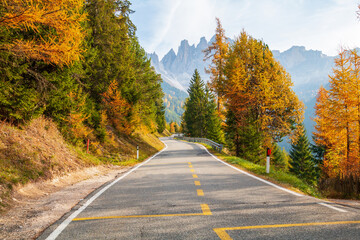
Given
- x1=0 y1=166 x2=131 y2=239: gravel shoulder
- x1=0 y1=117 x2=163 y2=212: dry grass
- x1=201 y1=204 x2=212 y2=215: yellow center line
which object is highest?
x1=0 y1=117 x2=163 y2=212: dry grass

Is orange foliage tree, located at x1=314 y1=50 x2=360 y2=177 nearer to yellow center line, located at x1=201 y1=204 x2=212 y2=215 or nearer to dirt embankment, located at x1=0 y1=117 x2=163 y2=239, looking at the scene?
yellow center line, located at x1=201 y1=204 x2=212 y2=215

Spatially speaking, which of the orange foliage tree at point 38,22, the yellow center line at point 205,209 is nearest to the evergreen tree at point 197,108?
the orange foliage tree at point 38,22

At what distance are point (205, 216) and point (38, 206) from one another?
3.72 m

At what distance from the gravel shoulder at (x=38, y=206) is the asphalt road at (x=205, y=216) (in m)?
0.27

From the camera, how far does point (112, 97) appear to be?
60.3 ft

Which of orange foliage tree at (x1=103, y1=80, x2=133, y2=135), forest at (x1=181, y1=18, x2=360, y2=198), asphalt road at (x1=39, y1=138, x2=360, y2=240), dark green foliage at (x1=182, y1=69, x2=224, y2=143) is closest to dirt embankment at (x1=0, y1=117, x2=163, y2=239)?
asphalt road at (x1=39, y1=138, x2=360, y2=240)

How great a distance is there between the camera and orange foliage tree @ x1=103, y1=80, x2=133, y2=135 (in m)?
18.2

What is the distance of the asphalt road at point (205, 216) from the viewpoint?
3.21 m

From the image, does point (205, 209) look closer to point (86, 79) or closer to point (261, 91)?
point (86, 79)

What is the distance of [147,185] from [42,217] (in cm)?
322

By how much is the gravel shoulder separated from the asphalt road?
0.89ft

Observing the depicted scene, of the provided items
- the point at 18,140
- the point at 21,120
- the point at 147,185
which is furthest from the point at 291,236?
the point at 21,120

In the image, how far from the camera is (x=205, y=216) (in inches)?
156

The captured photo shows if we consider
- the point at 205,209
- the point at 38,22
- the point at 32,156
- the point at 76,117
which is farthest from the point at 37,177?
the point at 76,117
